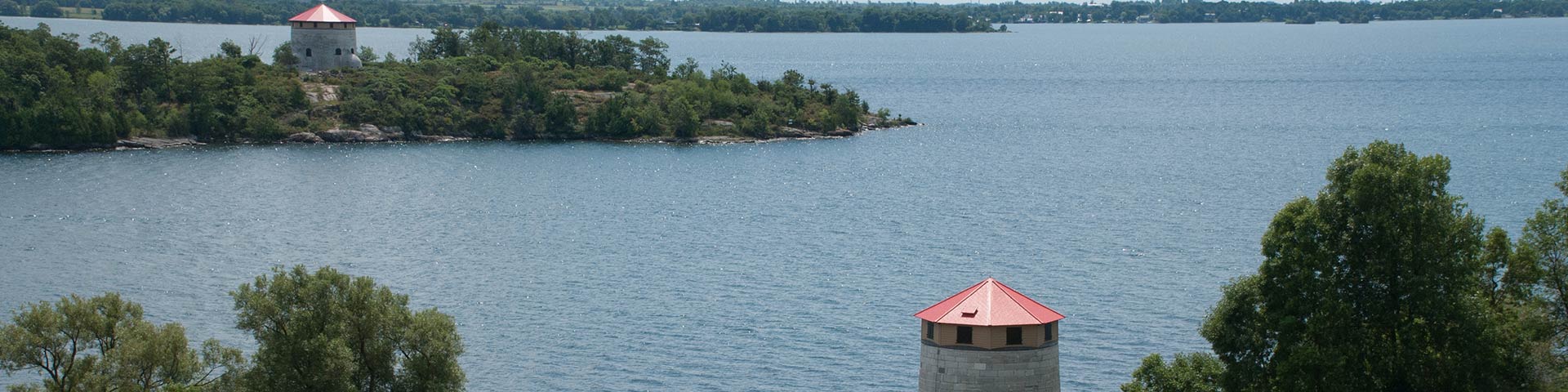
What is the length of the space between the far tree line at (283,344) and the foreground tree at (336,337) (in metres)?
0.02

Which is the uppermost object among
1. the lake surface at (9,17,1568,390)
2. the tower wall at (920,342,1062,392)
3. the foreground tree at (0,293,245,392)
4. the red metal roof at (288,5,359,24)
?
the red metal roof at (288,5,359,24)

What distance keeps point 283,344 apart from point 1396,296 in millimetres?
25272

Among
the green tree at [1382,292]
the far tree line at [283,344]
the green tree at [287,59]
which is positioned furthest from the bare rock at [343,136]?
the green tree at [1382,292]

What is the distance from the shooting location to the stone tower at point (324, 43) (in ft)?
457

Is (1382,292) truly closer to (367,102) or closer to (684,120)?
(684,120)

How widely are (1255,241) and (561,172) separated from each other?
48365 mm

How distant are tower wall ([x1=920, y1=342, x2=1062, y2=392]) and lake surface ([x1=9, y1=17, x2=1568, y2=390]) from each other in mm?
19036

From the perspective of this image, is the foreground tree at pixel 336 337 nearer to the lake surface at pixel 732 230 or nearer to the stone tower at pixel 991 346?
the lake surface at pixel 732 230

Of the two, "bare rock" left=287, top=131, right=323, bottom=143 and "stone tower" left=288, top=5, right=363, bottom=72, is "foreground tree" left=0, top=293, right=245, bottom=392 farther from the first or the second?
"stone tower" left=288, top=5, right=363, bottom=72

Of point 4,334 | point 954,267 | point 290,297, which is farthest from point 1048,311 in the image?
point 954,267

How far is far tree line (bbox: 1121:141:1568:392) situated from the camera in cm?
3575

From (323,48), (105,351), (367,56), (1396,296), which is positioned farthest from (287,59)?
(1396,296)

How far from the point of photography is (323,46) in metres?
140

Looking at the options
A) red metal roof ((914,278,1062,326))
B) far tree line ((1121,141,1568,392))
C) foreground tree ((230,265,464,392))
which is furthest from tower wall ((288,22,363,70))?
red metal roof ((914,278,1062,326))
